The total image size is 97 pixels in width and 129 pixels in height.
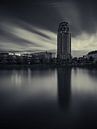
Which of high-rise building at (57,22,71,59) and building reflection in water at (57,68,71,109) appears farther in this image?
high-rise building at (57,22,71,59)

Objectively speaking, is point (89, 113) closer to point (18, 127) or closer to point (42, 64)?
point (18, 127)

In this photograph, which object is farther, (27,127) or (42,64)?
(42,64)

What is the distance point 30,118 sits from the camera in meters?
1.81

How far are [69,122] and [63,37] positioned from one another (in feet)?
96.8

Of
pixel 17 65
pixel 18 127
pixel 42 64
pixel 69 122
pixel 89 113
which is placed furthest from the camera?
pixel 42 64

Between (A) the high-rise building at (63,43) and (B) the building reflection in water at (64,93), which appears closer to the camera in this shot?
(B) the building reflection in water at (64,93)

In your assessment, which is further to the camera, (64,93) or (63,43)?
(63,43)

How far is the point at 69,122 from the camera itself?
173 cm

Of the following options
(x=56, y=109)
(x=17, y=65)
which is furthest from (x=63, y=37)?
(x=56, y=109)

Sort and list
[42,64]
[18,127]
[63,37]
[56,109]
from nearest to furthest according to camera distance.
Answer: [18,127]
[56,109]
[42,64]
[63,37]

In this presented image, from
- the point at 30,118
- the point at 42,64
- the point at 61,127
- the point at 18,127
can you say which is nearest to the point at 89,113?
the point at 61,127

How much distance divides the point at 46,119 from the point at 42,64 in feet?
74.4

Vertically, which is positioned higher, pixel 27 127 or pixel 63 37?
pixel 63 37

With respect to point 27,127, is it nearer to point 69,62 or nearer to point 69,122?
point 69,122
